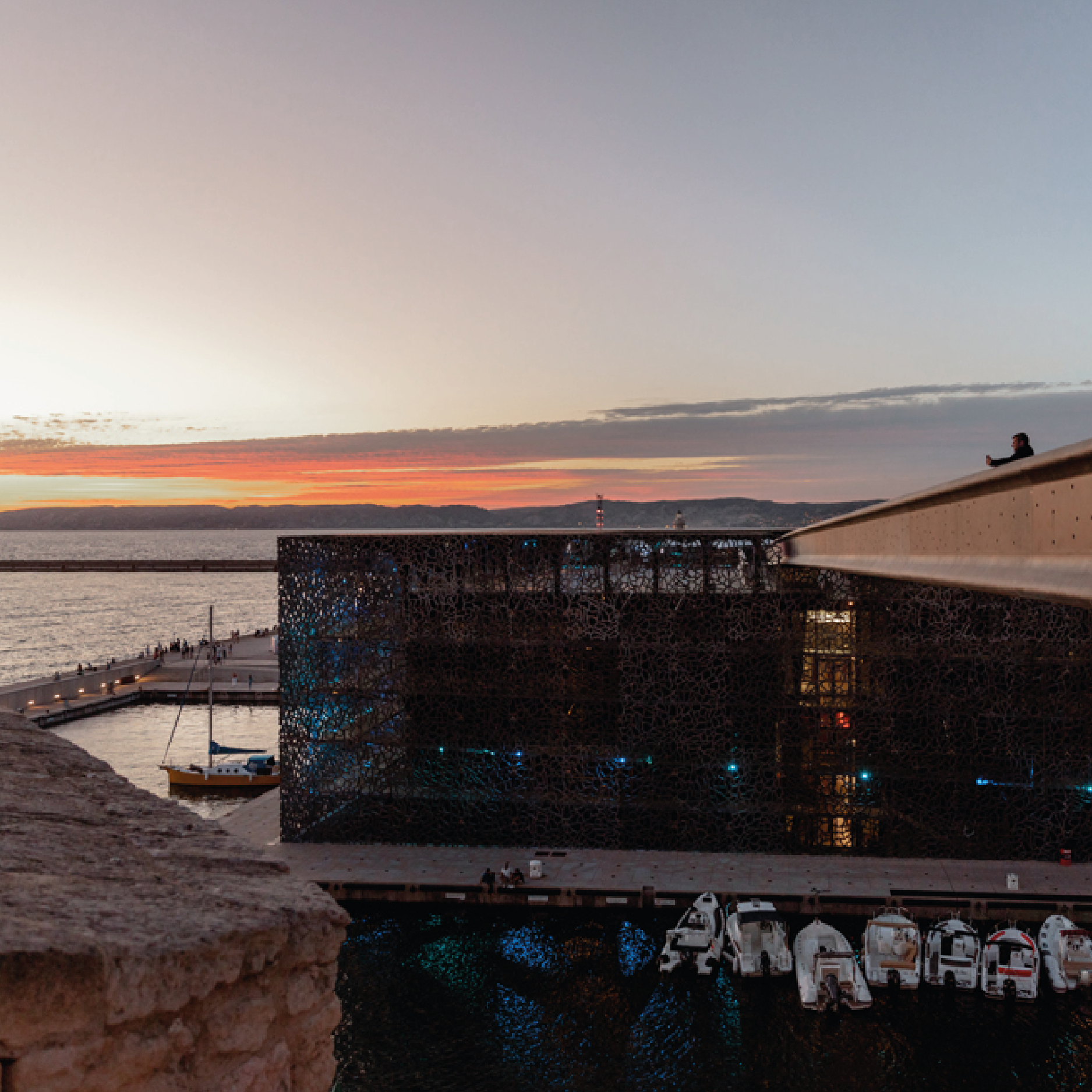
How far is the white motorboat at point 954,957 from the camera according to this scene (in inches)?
736

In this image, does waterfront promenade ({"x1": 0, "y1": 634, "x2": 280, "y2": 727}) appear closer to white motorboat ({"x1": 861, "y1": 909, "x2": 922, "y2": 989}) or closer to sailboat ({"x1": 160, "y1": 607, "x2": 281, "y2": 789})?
sailboat ({"x1": 160, "y1": 607, "x2": 281, "y2": 789})

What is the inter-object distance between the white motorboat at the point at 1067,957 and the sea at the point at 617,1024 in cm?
32

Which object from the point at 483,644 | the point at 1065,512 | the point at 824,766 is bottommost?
the point at 824,766

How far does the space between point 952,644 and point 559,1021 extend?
42.3 ft

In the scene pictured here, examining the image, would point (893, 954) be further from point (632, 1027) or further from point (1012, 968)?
point (632, 1027)

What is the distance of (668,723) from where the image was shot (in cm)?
2397

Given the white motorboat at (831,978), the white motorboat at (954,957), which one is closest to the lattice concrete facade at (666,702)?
the white motorboat at (954,957)

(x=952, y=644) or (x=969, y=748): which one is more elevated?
(x=952, y=644)

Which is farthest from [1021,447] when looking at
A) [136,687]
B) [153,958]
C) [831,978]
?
[136,687]

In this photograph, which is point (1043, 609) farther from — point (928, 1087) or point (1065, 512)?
point (1065, 512)

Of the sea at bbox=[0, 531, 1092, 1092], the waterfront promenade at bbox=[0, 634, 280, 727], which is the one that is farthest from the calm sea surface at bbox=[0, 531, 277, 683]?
the sea at bbox=[0, 531, 1092, 1092]

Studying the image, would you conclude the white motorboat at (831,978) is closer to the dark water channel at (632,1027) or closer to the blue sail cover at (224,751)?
the dark water channel at (632,1027)

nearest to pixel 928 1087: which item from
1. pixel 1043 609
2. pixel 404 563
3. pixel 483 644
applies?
pixel 1043 609

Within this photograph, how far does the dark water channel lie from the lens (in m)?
16.2
